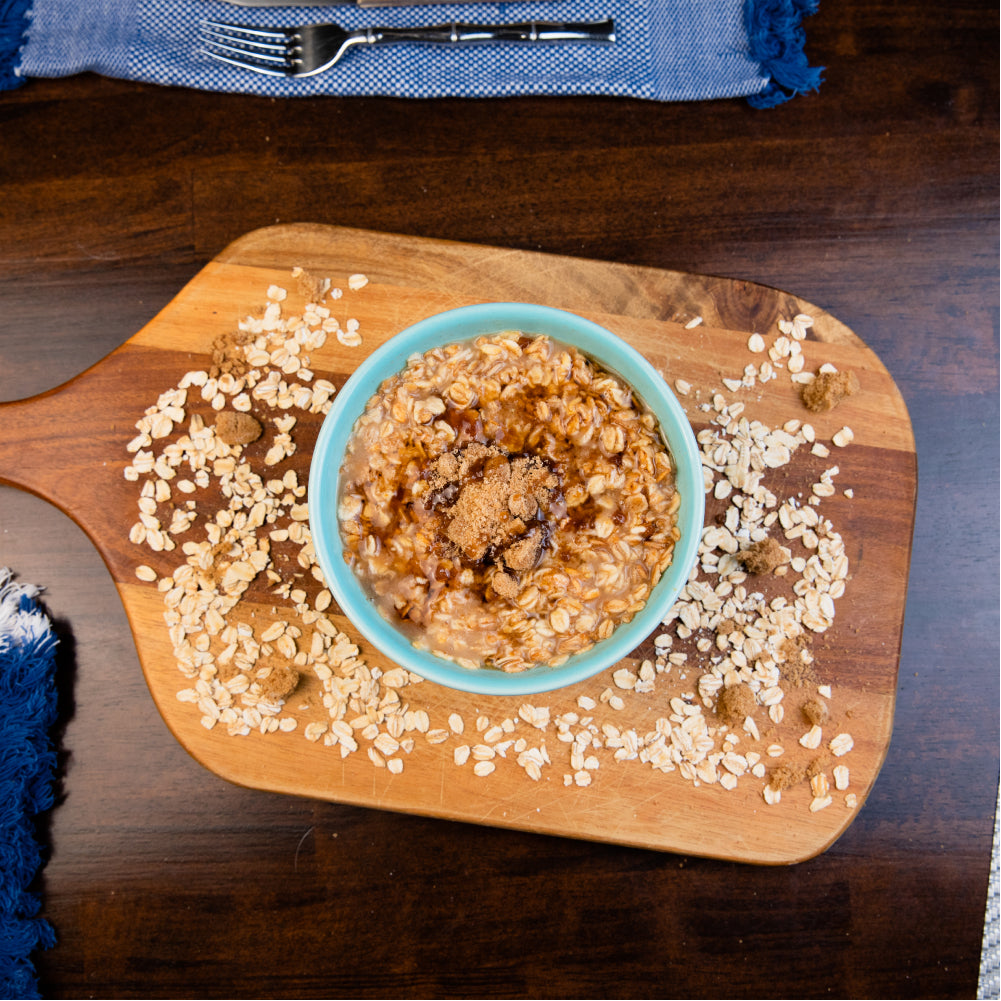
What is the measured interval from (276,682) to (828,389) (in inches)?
47.2

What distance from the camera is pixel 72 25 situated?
1.64 metres

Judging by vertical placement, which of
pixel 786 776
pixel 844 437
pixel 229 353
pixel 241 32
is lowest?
pixel 786 776

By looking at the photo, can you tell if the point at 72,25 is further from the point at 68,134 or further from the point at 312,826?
the point at 312,826

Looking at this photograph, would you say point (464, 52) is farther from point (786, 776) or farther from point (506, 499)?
point (786, 776)

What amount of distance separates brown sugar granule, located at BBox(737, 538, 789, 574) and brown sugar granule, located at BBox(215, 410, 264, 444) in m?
0.98

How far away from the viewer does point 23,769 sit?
5.20ft

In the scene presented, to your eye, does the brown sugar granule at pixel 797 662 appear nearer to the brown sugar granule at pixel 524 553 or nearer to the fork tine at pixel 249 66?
the brown sugar granule at pixel 524 553

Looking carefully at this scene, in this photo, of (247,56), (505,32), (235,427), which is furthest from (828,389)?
(247,56)

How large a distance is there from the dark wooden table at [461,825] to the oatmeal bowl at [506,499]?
497 mm

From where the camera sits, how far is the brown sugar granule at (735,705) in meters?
1.46

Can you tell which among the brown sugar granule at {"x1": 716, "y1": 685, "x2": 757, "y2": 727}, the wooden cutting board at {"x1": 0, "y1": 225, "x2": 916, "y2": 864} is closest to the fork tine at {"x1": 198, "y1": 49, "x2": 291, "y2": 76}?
the wooden cutting board at {"x1": 0, "y1": 225, "x2": 916, "y2": 864}

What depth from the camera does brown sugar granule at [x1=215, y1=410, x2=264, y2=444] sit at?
1476mm

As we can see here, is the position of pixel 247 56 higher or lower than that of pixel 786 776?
higher

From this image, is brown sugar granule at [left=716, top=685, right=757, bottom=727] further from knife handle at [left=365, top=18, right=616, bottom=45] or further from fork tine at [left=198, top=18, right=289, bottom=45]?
fork tine at [left=198, top=18, right=289, bottom=45]
